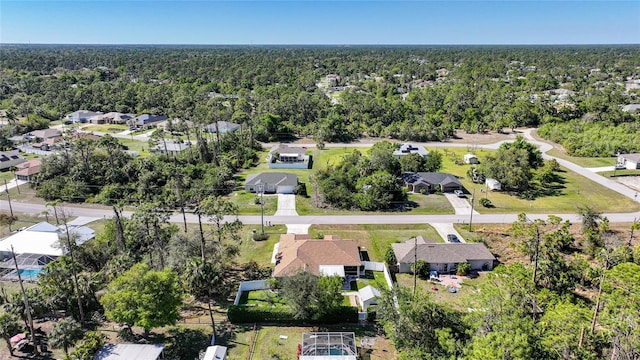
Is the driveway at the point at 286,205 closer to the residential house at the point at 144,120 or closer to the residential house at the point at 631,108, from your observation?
the residential house at the point at 144,120

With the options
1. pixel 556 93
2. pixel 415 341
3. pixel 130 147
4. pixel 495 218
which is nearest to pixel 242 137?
pixel 130 147

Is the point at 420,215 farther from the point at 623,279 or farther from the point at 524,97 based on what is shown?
the point at 524,97

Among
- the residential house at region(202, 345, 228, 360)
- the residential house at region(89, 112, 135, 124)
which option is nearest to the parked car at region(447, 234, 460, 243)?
the residential house at region(202, 345, 228, 360)

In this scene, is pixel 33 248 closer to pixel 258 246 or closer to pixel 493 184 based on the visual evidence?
pixel 258 246

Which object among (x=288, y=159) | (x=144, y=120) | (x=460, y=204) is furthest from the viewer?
(x=144, y=120)

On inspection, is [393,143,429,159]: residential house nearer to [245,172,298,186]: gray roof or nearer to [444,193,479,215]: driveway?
[444,193,479,215]: driveway

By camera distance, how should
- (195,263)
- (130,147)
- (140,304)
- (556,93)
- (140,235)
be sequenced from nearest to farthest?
1. (140,304)
2. (195,263)
3. (140,235)
4. (130,147)
5. (556,93)

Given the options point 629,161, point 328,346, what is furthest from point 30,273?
point 629,161
